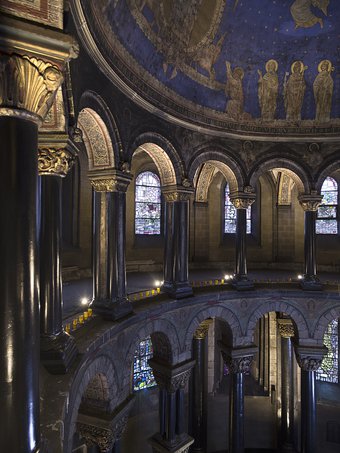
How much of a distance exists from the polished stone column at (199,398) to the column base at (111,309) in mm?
5979

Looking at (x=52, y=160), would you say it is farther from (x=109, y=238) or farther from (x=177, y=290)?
(x=177, y=290)

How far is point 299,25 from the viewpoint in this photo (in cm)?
1125

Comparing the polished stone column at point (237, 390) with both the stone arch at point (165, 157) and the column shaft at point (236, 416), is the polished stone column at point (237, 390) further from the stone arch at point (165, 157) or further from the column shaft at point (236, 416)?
the stone arch at point (165, 157)

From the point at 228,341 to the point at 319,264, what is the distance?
708 cm

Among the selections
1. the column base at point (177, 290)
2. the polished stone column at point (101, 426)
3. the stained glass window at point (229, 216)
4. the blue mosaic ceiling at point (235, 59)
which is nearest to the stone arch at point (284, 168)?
the blue mosaic ceiling at point (235, 59)

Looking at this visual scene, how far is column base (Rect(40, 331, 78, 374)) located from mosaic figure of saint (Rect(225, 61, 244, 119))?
30.9 feet

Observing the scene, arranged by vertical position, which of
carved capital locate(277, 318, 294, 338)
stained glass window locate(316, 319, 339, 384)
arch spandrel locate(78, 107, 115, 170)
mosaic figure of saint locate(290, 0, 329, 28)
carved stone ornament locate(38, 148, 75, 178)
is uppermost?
mosaic figure of saint locate(290, 0, 329, 28)

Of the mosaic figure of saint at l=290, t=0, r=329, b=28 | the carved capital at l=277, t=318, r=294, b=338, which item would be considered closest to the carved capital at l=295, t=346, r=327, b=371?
the carved capital at l=277, t=318, r=294, b=338

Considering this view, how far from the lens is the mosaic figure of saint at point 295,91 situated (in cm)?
1216

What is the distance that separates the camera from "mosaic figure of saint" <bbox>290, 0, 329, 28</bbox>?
1077 cm

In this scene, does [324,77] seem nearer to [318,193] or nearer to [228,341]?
[318,193]

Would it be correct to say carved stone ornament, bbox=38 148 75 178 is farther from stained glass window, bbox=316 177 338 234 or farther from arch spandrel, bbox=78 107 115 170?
stained glass window, bbox=316 177 338 234

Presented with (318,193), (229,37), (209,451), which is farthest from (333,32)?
(209,451)

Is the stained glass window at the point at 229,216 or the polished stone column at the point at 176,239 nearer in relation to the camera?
the polished stone column at the point at 176,239
